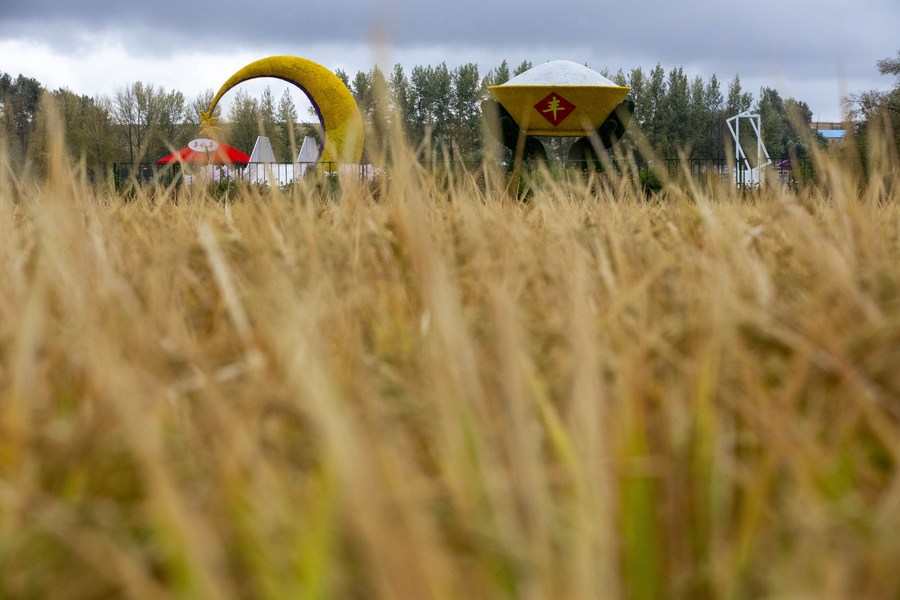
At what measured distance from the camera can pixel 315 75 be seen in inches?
760

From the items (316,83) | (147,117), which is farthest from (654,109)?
(147,117)

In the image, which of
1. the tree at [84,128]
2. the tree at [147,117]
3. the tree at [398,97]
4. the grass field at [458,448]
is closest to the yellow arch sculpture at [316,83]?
the tree at [147,117]

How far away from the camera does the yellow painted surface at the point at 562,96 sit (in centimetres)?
1277

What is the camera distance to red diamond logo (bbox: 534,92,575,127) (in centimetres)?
1277

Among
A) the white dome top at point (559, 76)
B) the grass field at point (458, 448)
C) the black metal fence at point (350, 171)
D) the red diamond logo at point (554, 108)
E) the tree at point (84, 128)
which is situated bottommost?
the grass field at point (458, 448)

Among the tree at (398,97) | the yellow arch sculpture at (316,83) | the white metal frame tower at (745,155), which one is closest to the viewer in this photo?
the tree at (398,97)

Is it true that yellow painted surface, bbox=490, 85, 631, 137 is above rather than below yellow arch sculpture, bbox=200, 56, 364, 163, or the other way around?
below

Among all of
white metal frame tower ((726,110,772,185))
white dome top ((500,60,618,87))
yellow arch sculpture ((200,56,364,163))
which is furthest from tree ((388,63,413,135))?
yellow arch sculpture ((200,56,364,163))

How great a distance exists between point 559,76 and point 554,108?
72 centimetres

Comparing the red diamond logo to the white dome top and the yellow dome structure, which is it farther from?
the white dome top

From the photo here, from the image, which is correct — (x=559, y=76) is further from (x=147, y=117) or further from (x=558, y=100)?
(x=147, y=117)

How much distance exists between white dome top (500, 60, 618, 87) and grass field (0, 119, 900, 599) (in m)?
12.2

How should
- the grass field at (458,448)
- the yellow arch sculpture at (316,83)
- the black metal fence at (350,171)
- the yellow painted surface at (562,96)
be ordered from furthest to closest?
the yellow arch sculpture at (316,83)
the yellow painted surface at (562,96)
the black metal fence at (350,171)
the grass field at (458,448)

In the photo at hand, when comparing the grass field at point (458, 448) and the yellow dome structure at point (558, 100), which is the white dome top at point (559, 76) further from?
the grass field at point (458, 448)
